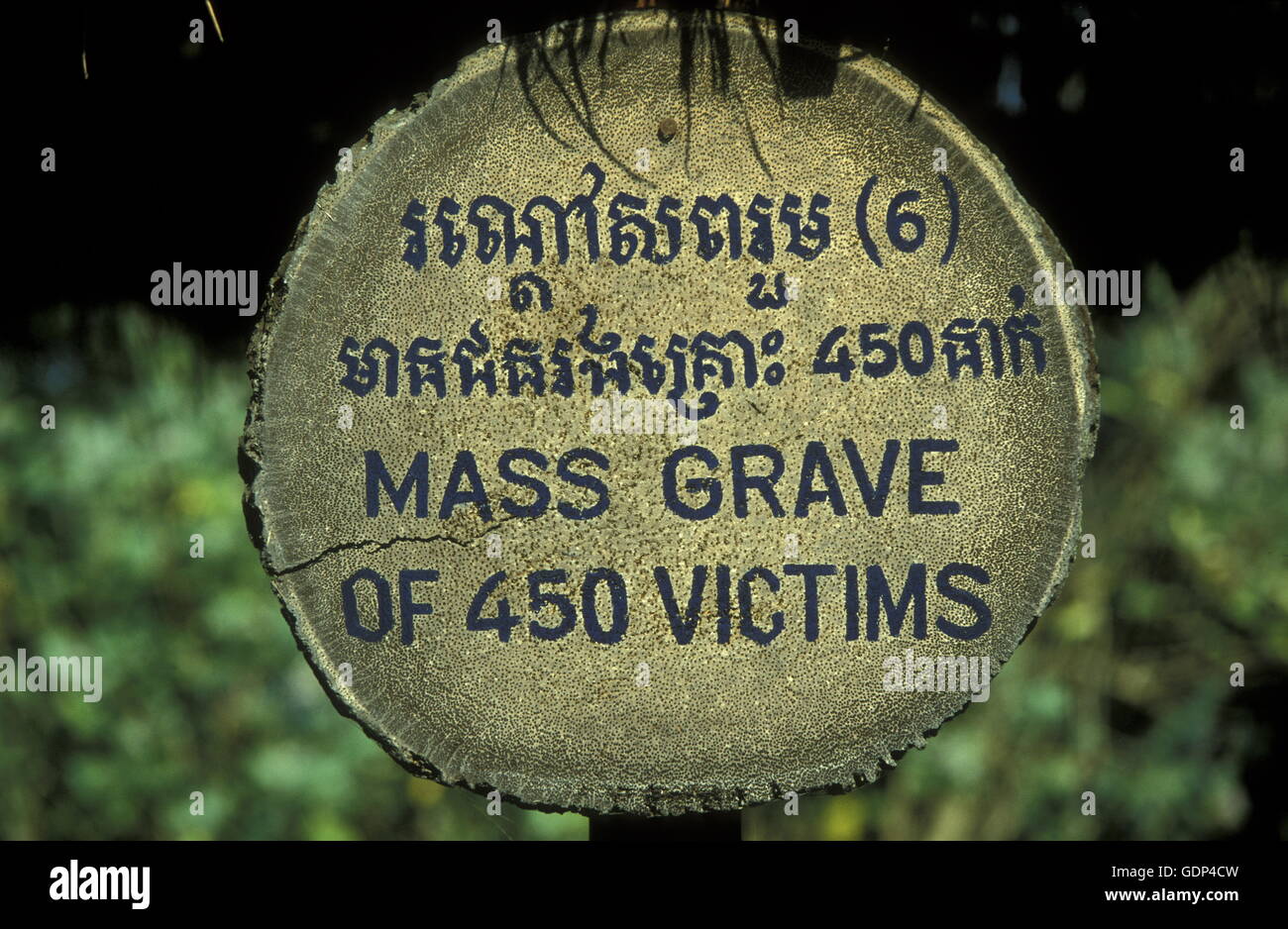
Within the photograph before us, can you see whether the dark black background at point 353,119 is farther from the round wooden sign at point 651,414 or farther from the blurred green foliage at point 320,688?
the round wooden sign at point 651,414

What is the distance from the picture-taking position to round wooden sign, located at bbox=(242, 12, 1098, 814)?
1271 mm

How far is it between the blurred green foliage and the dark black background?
155 millimetres

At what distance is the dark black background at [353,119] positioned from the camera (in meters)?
1.66

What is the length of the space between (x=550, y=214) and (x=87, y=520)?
3.72 feet

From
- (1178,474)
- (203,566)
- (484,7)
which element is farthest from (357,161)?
(1178,474)

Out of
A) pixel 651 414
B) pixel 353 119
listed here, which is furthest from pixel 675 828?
pixel 353 119

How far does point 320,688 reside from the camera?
1.99 m

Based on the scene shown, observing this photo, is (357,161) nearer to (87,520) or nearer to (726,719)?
(726,719)

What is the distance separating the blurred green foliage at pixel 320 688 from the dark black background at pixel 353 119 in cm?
16

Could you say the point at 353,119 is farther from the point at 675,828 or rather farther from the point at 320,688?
the point at 675,828

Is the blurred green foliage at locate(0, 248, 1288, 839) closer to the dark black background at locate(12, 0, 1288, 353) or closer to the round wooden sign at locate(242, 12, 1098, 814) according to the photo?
the dark black background at locate(12, 0, 1288, 353)

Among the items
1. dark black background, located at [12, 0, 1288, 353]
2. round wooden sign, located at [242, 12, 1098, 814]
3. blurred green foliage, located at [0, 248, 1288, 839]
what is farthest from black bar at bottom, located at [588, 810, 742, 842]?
dark black background, located at [12, 0, 1288, 353]

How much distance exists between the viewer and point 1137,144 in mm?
1801

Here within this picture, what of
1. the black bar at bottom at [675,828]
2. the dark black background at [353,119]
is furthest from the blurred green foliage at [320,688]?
the black bar at bottom at [675,828]
